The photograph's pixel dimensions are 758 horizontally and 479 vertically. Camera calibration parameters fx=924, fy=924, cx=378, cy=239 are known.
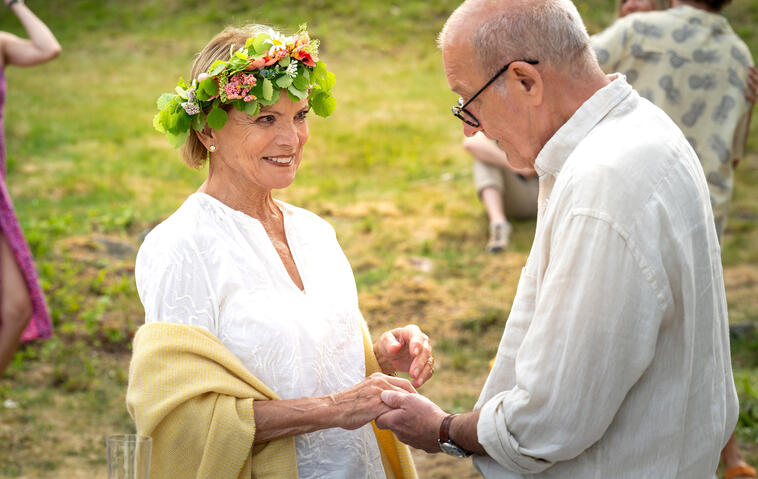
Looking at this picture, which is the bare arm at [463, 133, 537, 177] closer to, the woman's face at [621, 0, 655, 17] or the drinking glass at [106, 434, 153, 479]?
the woman's face at [621, 0, 655, 17]

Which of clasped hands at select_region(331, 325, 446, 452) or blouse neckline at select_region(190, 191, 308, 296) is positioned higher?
blouse neckline at select_region(190, 191, 308, 296)

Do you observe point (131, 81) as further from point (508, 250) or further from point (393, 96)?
point (508, 250)

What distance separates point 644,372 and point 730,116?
Result: 3.22m

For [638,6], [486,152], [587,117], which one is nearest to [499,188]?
[486,152]

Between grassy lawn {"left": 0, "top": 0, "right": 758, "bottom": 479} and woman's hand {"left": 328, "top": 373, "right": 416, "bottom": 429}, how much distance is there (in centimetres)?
257

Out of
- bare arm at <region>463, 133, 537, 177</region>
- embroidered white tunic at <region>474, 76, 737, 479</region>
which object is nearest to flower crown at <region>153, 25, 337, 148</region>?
embroidered white tunic at <region>474, 76, 737, 479</region>

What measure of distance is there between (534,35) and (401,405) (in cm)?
120

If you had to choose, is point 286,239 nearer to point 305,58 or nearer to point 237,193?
point 237,193

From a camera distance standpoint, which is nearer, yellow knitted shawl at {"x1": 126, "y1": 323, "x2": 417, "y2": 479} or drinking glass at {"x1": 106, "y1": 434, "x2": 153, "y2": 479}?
drinking glass at {"x1": 106, "y1": 434, "x2": 153, "y2": 479}

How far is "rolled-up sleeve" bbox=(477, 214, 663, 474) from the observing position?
91.2 inches

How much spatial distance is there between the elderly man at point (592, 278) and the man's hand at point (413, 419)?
0.08 meters

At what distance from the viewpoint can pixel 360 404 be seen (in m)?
3.00

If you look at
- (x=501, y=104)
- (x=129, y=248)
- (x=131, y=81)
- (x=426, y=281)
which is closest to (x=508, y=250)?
(x=426, y=281)

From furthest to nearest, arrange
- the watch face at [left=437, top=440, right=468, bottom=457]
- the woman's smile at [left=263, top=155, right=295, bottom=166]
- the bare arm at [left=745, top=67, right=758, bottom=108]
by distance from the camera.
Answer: the bare arm at [left=745, top=67, right=758, bottom=108], the woman's smile at [left=263, top=155, right=295, bottom=166], the watch face at [left=437, top=440, right=468, bottom=457]
